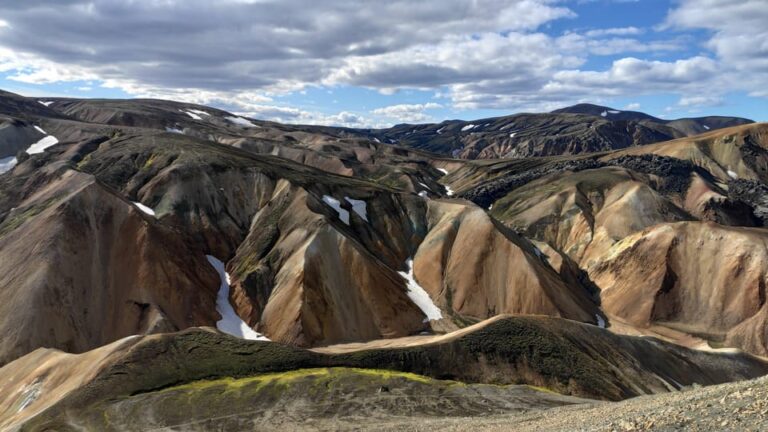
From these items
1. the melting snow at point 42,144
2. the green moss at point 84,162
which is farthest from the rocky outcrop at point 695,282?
the melting snow at point 42,144

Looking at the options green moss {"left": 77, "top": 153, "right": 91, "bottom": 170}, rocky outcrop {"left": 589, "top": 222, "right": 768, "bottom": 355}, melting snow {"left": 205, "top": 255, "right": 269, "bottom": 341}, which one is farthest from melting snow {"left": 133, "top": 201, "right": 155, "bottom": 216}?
rocky outcrop {"left": 589, "top": 222, "right": 768, "bottom": 355}

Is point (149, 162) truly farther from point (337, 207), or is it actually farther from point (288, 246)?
point (288, 246)

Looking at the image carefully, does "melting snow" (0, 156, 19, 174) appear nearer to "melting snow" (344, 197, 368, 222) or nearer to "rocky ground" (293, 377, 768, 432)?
"melting snow" (344, 197, 368, 222)

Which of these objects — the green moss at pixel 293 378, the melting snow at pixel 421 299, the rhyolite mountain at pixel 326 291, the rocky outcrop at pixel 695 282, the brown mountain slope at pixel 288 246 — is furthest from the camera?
the rocky outcrop at pixel 695 282

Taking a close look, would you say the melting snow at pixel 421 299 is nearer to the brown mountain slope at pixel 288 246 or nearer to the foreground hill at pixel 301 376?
the brown mountain slope at pixel 288 246

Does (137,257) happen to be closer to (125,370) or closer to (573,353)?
(125,370)

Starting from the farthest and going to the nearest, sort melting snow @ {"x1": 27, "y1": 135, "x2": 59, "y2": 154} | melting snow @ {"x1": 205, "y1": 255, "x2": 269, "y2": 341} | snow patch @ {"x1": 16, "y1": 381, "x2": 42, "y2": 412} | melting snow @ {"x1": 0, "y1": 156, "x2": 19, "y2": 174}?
melting snow @ {"x1": 27, "y1": 135, "x2": 59, "y2": 154} → melting snow @ {"x1": 0, "y1": 156, "x2": 19, "y2": 174} → melting snow @ {"x1": 205, "y1": 255, "x2": 269, "y2": 341} → snow patch @ {"x1": 16, "y1": 381, "x2": 42, "y2": 412}

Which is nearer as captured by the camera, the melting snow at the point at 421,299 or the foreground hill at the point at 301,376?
the foreground hill at the point at 301,376
